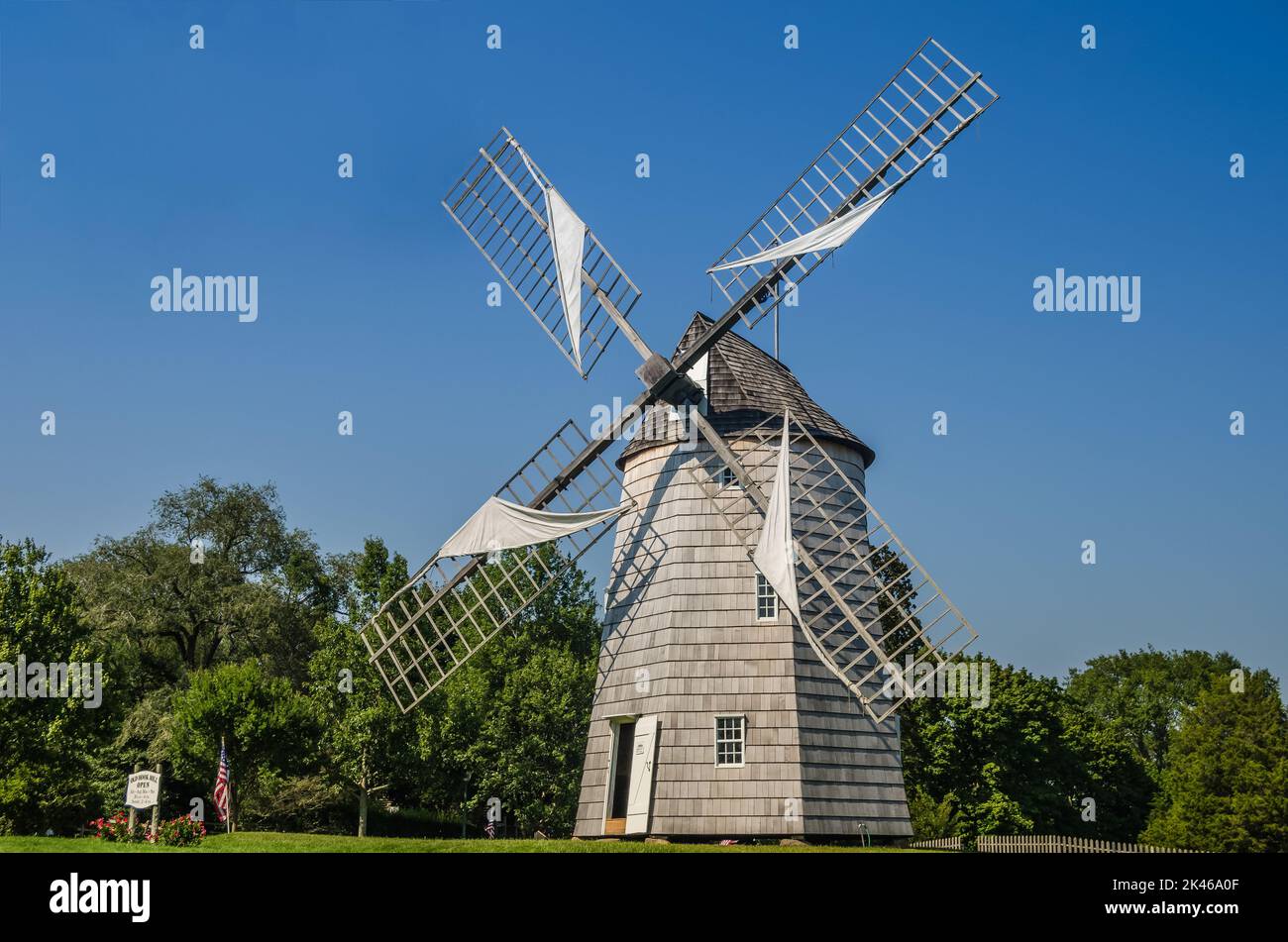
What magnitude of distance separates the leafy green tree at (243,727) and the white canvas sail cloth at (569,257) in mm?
17819

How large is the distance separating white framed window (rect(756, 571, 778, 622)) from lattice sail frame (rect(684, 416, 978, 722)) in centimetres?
69

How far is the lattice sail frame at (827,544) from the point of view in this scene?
82.8ft

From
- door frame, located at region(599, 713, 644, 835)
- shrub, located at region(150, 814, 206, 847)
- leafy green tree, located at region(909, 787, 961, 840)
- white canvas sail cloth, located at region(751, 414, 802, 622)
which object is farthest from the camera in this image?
leafy green tree, located at region(909, 787, 961, 840)

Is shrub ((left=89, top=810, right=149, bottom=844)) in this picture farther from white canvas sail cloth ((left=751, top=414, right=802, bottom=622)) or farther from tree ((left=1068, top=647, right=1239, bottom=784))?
tree ((left=1068, top=647, right=1239, bottom=784))

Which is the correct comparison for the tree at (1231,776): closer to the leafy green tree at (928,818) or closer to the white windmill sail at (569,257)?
the leafy green tree at (928,818)

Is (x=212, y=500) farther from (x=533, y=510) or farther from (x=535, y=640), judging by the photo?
(x=533, y=510)

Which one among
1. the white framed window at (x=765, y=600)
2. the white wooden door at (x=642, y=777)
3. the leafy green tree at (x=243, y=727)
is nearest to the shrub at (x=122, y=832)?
the white wooden door at (x=642, y=777)

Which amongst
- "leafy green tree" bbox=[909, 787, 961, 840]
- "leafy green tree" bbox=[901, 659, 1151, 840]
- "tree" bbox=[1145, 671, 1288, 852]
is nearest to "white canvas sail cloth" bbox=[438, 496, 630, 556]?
"leafy green tree" bbox=[909, 787, 961, 840]

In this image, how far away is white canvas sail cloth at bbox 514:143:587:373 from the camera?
28.5 metres

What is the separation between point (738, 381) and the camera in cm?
2827

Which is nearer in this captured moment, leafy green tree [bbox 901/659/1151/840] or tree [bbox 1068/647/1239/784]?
leafy green tree [bbox 901/659/1151/840]
